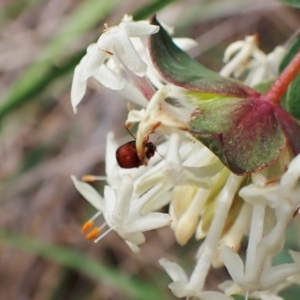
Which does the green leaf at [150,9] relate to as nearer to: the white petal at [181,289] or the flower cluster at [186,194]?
the flower cluster at [186,194]

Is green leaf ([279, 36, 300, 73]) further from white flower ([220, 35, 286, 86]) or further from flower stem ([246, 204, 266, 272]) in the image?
flower stem ([246, 204, 266, 272])

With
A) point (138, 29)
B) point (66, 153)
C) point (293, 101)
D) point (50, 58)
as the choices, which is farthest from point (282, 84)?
point (66, 153)

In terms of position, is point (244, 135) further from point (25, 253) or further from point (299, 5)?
point (25, 253)

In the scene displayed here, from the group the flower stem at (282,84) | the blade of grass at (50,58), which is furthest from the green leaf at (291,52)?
the blade of grass at (50,58)

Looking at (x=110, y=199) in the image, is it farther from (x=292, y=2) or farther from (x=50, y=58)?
(x=50, y=58)

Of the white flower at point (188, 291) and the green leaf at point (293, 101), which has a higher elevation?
the green leaf at point (293, 101)
